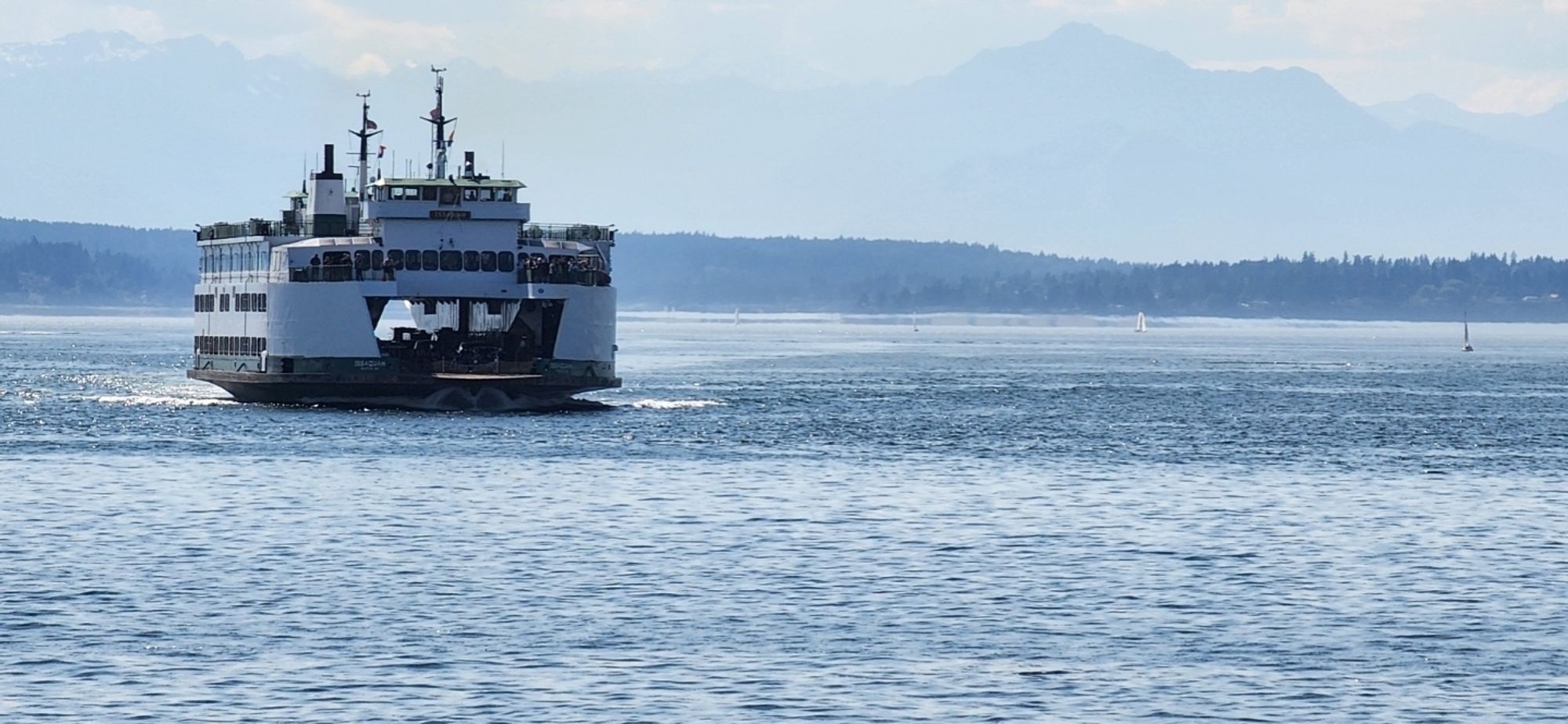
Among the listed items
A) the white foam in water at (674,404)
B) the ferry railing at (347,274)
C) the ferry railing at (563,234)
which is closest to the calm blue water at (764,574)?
the ferry railing at (347,274)

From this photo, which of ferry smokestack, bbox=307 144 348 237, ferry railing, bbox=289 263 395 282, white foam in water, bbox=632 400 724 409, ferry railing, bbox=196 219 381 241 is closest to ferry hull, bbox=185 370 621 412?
ferry railing, bbox=289 263 395 282

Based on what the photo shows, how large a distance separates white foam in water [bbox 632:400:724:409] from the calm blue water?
53.0 feet

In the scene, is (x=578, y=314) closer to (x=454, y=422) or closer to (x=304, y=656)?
(x=454, y=422)

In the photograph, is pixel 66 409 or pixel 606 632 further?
pixel 66 409

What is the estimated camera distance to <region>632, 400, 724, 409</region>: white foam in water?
110375mm

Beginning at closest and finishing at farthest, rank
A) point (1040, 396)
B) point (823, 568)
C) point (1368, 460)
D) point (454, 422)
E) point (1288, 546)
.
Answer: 1. point (823, 568)
2. point (1288, 546)
3. point (1368, 460)
4. point (454, 422)
5. point (1040, 396)

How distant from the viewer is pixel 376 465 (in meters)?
72.4

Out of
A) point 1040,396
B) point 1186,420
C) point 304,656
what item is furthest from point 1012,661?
point 1040,396

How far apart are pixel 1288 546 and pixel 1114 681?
1881cm

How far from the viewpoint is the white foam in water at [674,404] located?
110m

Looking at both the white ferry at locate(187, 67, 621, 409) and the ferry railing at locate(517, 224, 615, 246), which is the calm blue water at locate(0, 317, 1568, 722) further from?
the ferry railing at locate(517, 224, 615, 246)

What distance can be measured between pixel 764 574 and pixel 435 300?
163 ft

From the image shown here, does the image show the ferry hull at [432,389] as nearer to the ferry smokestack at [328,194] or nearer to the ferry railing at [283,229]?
the ferry railing at [283,229]

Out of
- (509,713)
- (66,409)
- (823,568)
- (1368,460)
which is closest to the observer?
(509,713)
